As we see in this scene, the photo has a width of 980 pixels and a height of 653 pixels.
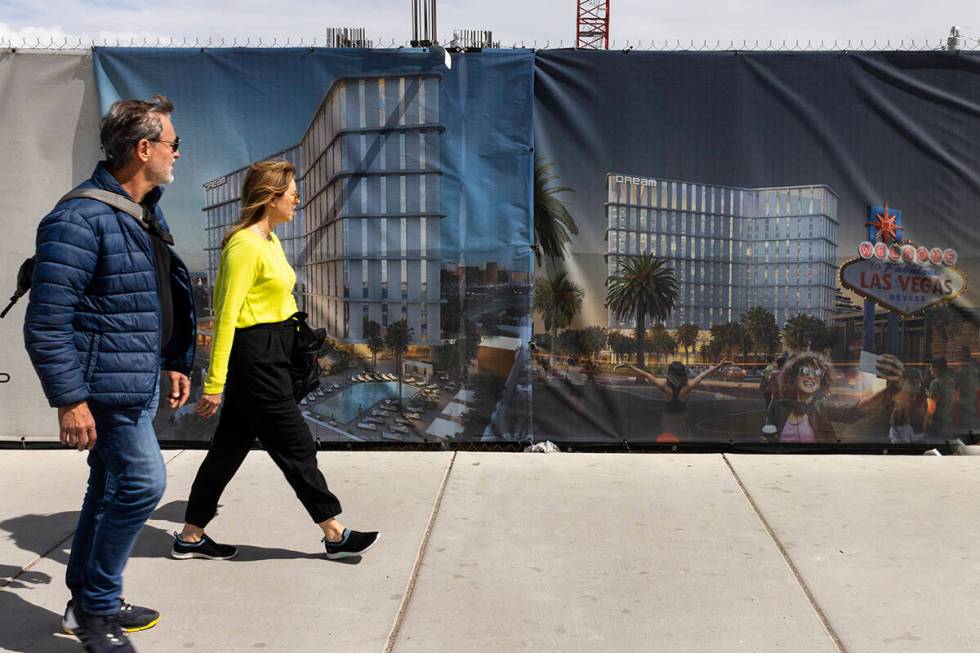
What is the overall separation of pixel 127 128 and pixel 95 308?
2.04 feet

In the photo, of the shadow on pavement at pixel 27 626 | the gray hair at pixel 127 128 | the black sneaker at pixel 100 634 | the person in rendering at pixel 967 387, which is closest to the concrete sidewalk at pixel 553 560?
the shadow on pavement at pixel 27 626

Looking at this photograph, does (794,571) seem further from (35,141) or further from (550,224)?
(35,141)

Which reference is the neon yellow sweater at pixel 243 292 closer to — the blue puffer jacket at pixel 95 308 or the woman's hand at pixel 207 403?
the woman's hand at pixel 207 403

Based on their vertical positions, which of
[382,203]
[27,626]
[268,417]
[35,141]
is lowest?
[27,626]

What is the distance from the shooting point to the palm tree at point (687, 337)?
6.23 metres

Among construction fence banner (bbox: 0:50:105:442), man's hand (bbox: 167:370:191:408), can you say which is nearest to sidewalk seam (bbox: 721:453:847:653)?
man's hand (bbox: 167:370:191:408)

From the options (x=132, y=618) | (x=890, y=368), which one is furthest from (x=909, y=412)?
(x=132, y=618)

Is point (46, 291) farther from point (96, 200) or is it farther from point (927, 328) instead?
point (927, 328)

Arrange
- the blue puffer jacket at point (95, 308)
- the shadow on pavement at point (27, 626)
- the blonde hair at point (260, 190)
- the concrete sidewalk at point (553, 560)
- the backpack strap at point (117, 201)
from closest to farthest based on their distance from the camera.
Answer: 1. the blue puffer jacket at point (95, 308)
2. the backpack strap at point (117, 201)
3. the shadow on pavement at point (27, 626)
4. the concrete sidewalk at point (553, 560)
5. the blonde hair at point (260, 190)

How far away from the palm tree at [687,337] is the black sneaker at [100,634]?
380 centimetres

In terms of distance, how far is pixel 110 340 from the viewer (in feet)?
10.9

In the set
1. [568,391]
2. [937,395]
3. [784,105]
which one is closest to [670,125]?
[784,105]

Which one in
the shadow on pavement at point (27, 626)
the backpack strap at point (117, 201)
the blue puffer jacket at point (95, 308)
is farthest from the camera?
the shadow on pavement at point (27, 626)

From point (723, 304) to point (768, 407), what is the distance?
2.27 feet
